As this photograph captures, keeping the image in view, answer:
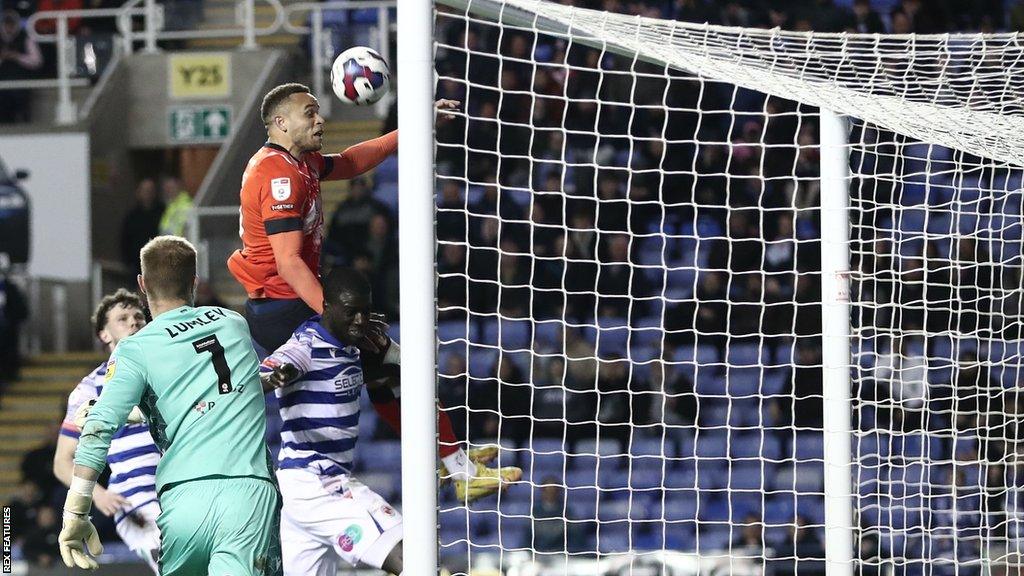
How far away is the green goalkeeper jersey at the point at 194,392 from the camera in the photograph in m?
3.98

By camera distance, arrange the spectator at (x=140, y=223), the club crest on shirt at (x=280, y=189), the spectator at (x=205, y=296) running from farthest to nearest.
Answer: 1. the spectator at (x=140, y=223)
2. the spectator at (x=205, y=296)
3. the club crest on shirt at (x=280, y=189)

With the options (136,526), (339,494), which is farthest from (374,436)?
(339,494)

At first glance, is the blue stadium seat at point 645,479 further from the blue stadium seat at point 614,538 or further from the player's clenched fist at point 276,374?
the player's clenched fist at point 276,374

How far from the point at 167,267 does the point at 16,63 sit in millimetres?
9080

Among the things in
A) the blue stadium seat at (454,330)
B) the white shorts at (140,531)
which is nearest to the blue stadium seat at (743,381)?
the blue stadium seat at (454,330)

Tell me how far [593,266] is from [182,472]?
5.73 metres

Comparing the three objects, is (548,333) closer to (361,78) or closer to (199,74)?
(199,74)

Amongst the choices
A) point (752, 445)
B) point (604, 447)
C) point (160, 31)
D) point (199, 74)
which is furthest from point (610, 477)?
point (160, 31)

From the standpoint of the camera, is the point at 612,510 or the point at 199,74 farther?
the point at 199,74

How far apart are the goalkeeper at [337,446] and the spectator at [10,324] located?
686 centimetres

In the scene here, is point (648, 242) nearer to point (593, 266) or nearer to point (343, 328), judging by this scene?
point (593, 266)

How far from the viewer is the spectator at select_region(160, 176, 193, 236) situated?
10984mm

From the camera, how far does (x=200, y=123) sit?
1194cm

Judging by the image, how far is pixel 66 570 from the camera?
Result: 943 cm
